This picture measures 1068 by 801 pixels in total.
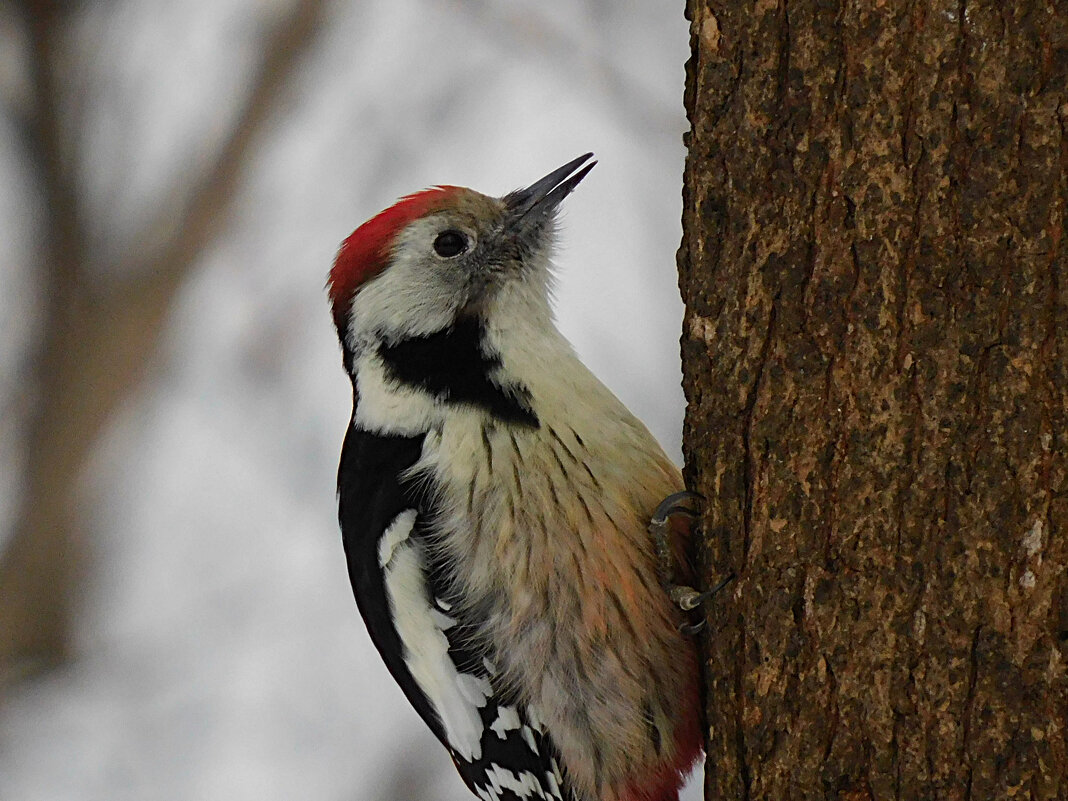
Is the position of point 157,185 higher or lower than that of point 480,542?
higher

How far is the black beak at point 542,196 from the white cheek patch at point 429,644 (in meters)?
0.78

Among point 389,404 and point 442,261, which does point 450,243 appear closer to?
point 442,261

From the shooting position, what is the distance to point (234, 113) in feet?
12.8

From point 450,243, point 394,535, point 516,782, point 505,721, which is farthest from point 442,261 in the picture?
point 516,782

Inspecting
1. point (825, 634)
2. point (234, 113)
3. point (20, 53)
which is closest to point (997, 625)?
point (825, 634)

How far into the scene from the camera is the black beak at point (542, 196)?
8.96 ft

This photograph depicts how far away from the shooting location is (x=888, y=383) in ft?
5.27

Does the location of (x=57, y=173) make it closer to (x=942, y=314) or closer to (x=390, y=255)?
(x=390, y=255)

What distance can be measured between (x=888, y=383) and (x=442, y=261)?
1269 mm

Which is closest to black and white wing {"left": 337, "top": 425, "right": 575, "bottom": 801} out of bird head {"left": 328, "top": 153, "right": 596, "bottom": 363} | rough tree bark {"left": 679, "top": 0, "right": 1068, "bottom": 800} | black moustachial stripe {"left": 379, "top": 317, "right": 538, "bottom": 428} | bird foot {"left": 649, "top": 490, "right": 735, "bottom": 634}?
black moustachial stripe {"left": 379, "top": 317, "right": 538, "bottom": 428}

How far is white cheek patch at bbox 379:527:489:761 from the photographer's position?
2354 mm

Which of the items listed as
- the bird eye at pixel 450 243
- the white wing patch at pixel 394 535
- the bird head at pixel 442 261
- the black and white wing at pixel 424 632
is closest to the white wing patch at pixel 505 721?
the black and white wing at pixel 424 632

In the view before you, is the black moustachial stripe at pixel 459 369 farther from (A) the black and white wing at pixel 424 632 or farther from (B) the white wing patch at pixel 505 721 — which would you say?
(B) the white wing patch at pixel 505 721

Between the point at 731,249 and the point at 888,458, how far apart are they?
40 cm
